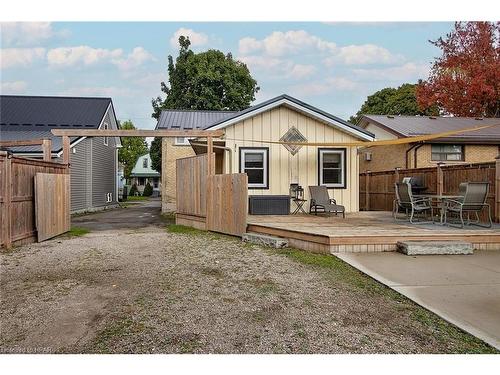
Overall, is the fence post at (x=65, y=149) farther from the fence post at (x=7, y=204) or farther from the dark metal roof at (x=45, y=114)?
the dark metal roof at (x=45, y=114)

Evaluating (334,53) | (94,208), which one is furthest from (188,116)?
(334,53)

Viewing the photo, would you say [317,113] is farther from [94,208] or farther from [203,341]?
[94,208]

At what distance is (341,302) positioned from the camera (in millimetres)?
3746

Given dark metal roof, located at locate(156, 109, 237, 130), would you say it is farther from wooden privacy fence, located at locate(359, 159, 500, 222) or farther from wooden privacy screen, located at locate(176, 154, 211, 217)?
wooden privacy fence, located at locate(359, 159, 500, 222)

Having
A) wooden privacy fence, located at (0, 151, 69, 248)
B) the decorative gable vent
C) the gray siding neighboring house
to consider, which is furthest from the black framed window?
the gray siding neighboring house

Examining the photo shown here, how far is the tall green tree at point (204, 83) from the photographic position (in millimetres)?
29984

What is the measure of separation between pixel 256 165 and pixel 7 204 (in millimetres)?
6277

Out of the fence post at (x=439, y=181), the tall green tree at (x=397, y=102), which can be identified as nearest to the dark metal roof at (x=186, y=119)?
the fence post at (x=439, y=181)

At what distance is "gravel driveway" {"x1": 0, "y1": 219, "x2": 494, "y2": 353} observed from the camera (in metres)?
2.75

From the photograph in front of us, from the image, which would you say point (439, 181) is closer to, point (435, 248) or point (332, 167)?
point (332, 167)

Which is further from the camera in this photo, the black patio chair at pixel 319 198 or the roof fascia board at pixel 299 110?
the roof fascia board at pixel 299 110

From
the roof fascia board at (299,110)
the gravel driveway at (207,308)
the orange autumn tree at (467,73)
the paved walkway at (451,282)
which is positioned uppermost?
the orange autumn tree at (467,73)

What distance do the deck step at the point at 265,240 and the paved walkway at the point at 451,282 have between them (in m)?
1.27

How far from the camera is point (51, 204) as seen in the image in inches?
322
